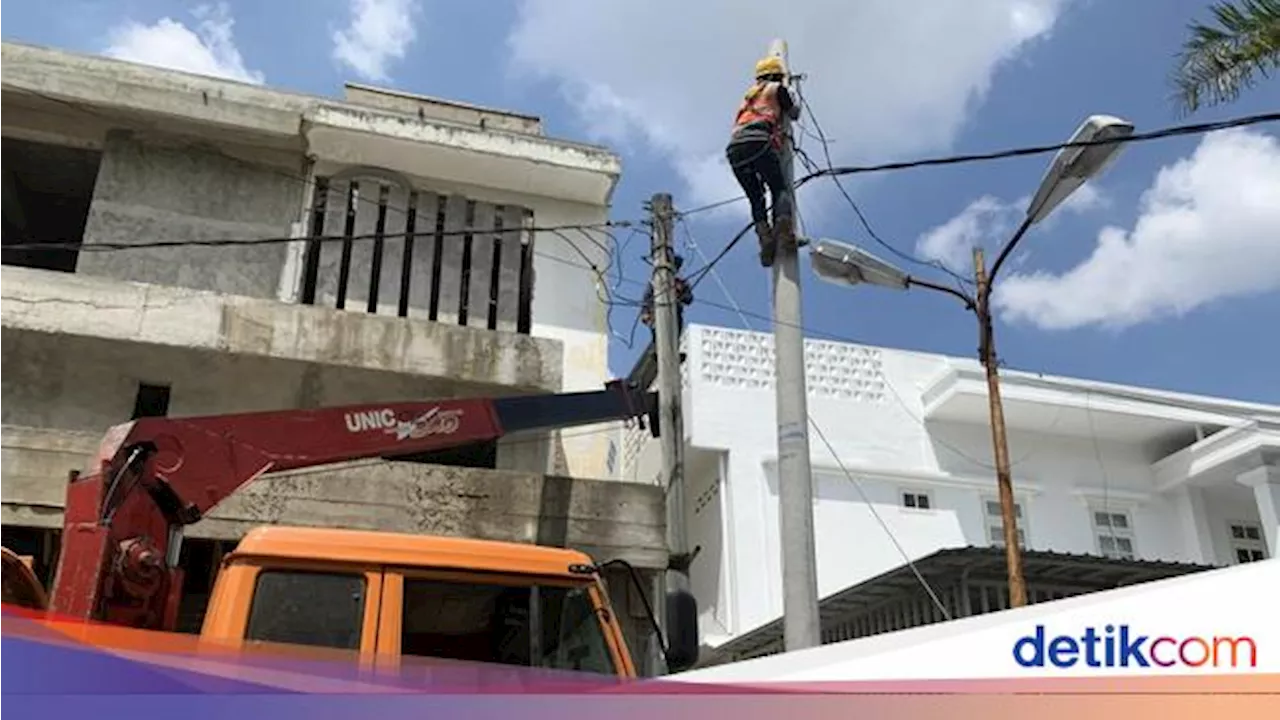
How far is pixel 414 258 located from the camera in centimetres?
1509

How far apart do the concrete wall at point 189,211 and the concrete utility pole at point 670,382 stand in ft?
20.1

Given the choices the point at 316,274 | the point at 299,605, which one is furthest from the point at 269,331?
the point at 299,605

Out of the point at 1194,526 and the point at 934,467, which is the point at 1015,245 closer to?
the point at 934,467

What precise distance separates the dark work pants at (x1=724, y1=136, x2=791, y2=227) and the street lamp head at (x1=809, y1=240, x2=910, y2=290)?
82 centimetres

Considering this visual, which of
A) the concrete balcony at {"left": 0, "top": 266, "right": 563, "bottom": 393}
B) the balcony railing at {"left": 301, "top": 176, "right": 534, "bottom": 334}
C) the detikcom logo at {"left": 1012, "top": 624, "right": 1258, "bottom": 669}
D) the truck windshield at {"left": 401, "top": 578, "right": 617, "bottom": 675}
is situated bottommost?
the detikcom logo at {"left": 1012, "top": 624, "right": 1258, "bottom": 669}

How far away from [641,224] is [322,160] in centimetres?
596

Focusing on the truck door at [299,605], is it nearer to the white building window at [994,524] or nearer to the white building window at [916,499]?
the white building window at [916,499]

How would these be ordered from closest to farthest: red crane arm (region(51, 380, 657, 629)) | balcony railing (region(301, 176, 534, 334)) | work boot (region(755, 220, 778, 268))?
1. red crane arm (region(51, 380, 657, 629))
2. work boot (region(755, 220, 778, 268))
3. balcony railing (region(301, 176, 534, 334))

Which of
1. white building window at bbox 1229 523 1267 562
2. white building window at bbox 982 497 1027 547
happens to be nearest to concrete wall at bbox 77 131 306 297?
white building window at bbox 982 497 1027 547

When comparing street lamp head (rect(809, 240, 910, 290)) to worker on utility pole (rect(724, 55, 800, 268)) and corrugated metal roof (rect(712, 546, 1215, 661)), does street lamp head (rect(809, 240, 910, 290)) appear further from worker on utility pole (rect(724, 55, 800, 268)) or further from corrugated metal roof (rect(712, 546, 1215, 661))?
corrugated metal roof (rect(712, 546, 1215, 661))

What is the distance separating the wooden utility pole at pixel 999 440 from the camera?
33.5 feet

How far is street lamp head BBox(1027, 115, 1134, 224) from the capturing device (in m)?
8.48

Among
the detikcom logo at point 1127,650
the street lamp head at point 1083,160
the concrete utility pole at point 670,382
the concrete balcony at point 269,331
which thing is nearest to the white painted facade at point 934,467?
the concrete balcony at point 269,331

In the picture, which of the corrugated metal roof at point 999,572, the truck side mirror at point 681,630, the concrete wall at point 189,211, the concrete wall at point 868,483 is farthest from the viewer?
the concrete wall at point 868,483
